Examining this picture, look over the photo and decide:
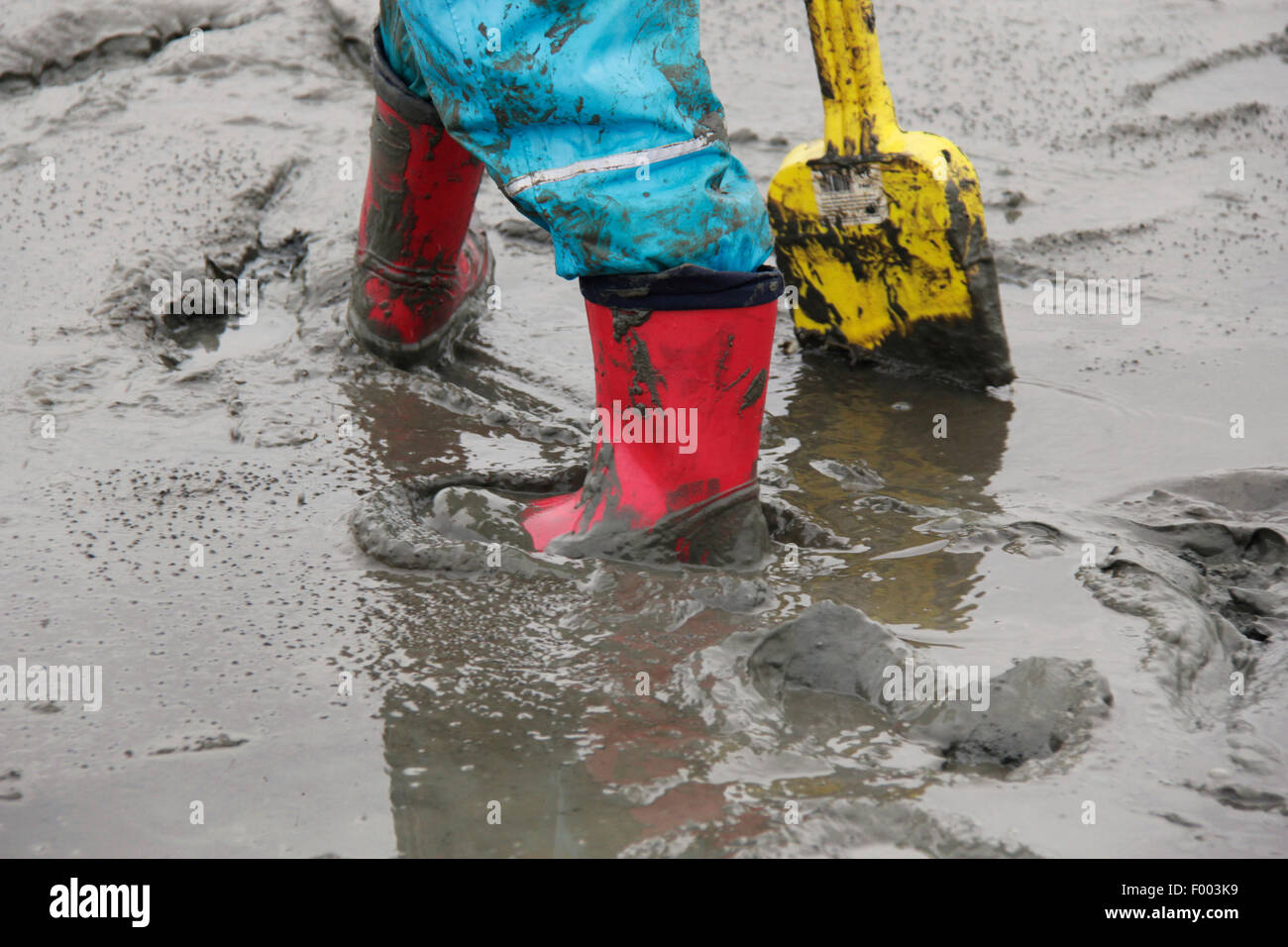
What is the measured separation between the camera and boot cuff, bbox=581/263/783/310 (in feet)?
4.90

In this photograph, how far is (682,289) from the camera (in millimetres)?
1499

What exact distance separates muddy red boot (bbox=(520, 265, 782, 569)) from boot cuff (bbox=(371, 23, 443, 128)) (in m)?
0.69

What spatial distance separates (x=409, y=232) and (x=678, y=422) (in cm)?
91

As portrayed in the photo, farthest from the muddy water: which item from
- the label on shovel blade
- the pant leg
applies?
the pant leg

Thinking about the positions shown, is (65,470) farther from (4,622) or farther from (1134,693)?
(1134,693)

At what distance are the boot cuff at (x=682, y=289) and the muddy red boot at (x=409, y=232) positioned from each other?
0.73 metres

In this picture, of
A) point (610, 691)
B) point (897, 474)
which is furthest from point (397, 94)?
point (610, 691)

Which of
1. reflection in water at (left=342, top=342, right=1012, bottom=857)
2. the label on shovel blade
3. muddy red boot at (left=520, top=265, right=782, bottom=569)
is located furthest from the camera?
the label on shovel blade

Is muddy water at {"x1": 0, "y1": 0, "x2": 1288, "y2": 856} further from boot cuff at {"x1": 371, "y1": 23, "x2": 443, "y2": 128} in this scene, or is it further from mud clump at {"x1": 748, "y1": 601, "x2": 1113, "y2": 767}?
boot cuff at {"x1": 371, "y1": 23, "x2": 443, "y2": 128}

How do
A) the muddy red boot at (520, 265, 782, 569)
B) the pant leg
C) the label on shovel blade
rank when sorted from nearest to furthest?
the pant leg < the muddy red boot at (520, 265, 782, 569) < the label on shovel blade

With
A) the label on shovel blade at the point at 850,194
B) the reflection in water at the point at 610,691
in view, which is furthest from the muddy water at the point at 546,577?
the label on shovel blade at the point at 850,194

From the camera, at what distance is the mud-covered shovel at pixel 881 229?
211 cm

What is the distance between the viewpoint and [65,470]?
183cm
